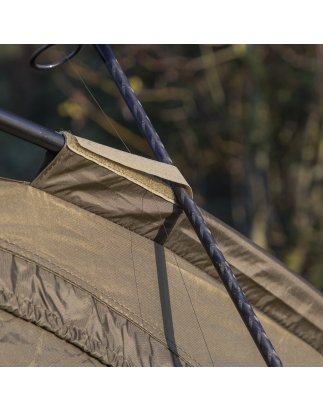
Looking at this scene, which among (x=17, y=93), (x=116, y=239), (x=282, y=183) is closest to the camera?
(x=116, y=239)

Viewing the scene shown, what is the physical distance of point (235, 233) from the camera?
89cm

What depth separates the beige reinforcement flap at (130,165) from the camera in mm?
696

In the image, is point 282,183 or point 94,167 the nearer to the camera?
point 94,167

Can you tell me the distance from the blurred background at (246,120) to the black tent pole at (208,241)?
8.13 feet

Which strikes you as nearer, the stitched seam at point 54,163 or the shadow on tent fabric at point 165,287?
the stitched seam at point 54,163

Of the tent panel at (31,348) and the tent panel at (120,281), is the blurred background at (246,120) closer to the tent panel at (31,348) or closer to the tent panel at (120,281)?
the tent panel at (120,281)

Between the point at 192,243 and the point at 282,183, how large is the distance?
2.96 meters

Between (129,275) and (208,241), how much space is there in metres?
0.17

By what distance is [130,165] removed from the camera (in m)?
0.73

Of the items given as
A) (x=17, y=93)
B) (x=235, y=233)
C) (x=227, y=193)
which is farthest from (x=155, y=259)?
(x=17, y=93)

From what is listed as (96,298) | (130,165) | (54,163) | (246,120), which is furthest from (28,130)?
(246,120)

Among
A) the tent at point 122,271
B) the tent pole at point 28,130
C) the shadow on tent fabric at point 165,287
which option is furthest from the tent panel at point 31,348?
the tent pole at point 28,130

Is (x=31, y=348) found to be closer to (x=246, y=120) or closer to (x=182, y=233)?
(x=182, y=233)

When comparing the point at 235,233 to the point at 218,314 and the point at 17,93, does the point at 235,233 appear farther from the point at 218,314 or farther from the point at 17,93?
the point at 17,93
